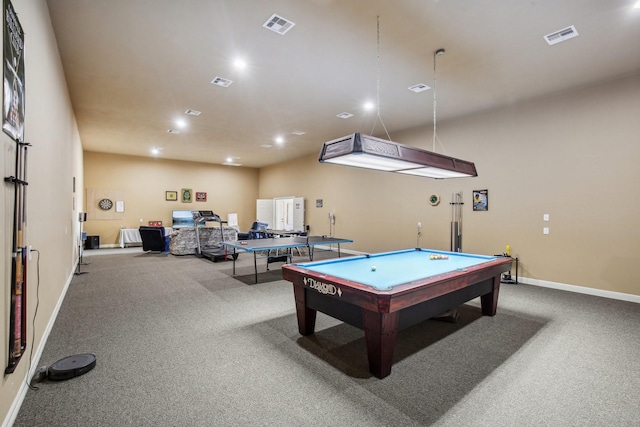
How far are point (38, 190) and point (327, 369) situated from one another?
3.03m

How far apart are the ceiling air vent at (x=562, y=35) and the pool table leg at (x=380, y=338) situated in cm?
368

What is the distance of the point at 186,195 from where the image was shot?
41.0 feet

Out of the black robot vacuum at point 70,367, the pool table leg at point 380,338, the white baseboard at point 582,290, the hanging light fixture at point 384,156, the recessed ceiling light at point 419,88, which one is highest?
the recessed ceiling light at point 419,88

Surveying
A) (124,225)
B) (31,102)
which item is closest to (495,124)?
(31,102)

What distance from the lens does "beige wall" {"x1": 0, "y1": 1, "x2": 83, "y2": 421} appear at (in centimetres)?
183

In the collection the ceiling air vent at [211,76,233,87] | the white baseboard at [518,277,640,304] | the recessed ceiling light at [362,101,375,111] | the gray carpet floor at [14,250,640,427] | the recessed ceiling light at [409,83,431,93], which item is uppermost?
the recessed ceiling light at [362,101,375,111]

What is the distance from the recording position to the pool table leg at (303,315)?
3246mm

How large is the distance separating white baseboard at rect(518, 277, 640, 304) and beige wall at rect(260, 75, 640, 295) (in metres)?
0.06

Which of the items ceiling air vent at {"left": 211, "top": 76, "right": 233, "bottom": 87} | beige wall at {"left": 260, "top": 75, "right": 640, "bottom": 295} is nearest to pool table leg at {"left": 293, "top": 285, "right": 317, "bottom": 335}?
ceiling air vent at {"left": 211, "top": 76, "right": 233, "bottom": 87}

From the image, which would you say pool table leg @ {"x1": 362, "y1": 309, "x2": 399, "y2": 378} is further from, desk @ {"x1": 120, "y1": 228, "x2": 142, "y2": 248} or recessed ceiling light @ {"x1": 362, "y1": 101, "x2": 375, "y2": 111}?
desk @ {"x1": 120, "y1": 228, "x2": 142, "y2": 248}

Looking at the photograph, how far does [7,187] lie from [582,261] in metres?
6.96

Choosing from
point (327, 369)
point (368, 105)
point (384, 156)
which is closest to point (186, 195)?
point (368, 105)

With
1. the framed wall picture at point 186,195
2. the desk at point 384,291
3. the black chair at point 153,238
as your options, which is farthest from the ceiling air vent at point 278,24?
the framed wall picture at point 186,195

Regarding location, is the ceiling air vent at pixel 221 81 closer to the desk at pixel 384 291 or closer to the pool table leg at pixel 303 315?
the desk at pixel 384 291
